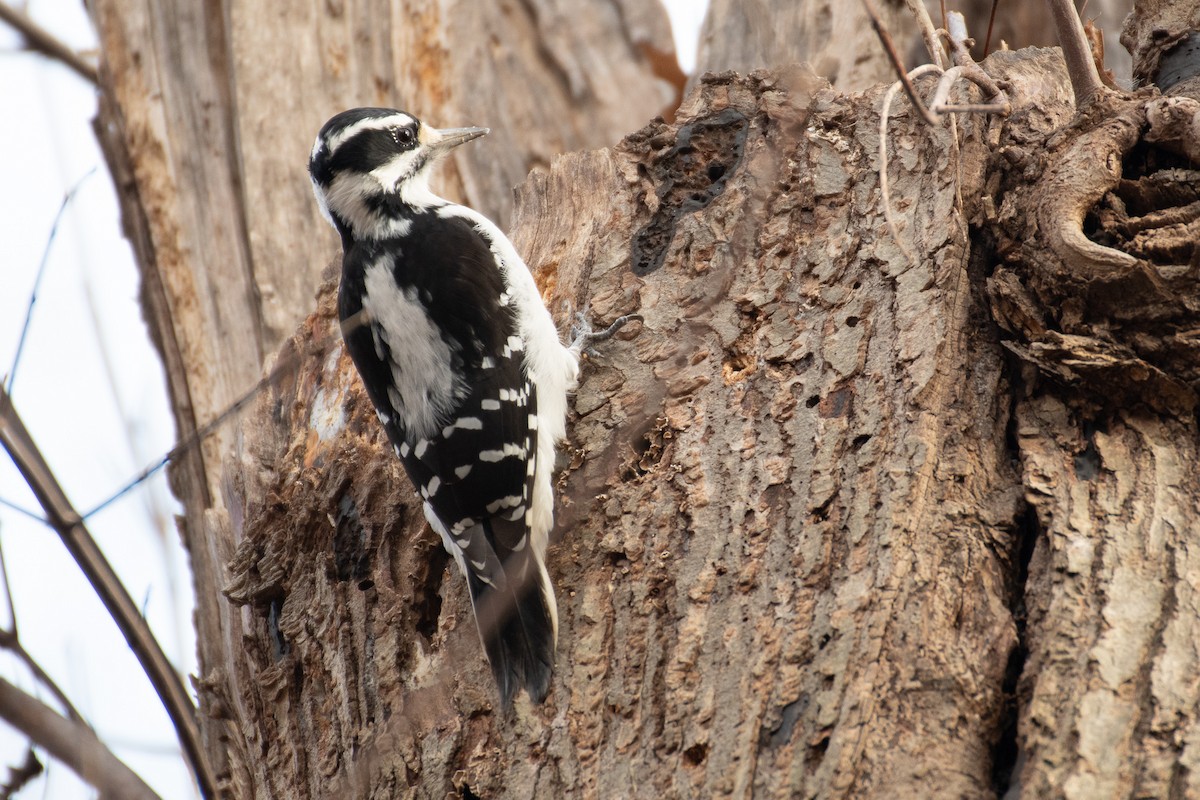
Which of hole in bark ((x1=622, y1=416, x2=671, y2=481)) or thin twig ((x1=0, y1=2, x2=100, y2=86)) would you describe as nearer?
hole in bark ((x1=622, y1=416, x2=671, y2=481))

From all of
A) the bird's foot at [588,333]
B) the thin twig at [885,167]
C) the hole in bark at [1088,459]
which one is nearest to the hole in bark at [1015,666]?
the hole in bark at [1088,459]

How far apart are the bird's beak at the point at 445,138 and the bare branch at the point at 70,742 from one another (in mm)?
2527

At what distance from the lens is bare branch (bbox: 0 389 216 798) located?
1995 millimetres

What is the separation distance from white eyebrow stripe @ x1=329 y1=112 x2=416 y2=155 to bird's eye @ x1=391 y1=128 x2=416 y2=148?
0.02m

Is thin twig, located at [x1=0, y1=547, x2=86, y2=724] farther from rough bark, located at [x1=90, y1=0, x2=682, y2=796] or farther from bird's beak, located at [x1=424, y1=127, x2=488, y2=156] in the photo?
bird's beak, located at [x1=424, y1=127, x2=488, y2=156]

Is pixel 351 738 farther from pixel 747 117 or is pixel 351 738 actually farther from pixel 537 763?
pixel 747 117

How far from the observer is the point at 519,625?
8.23ft

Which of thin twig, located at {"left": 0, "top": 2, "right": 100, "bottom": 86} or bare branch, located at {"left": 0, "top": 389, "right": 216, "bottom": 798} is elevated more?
thin twig, located at {"left": 0, "top": 2, "right": 100, "bottom": 86}

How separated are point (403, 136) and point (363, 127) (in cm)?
19

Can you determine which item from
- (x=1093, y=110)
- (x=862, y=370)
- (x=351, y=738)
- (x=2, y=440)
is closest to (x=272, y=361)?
(x=351, y=738)

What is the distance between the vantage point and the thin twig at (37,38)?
16.0 ft

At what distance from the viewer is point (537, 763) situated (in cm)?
231

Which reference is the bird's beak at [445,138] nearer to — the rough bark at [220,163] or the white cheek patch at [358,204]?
the white cheek patch at [358,204]

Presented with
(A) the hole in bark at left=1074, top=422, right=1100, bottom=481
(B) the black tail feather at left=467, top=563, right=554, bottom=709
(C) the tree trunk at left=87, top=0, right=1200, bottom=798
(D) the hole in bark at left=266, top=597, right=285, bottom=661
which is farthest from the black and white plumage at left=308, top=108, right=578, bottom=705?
(A) the hole in bark at left=1074, top=422, right=1100, bottom=481
